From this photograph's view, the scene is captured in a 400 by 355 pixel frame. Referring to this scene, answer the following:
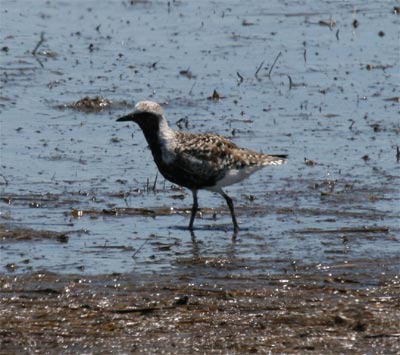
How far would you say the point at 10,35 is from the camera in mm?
19891

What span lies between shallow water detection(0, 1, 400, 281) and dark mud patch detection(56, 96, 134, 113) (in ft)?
0.37

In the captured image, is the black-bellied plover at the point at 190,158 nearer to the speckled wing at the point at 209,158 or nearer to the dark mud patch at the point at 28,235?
the speckled wing at the point at 209,158

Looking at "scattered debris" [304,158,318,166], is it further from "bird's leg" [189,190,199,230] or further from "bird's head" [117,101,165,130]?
"bird's head" [117,101,165,130]

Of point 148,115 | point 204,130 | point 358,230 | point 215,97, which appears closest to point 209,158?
point 148,115

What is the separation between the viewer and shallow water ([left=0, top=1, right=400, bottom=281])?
11633 millimetres

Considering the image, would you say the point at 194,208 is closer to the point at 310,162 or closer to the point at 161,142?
the point at 161,142

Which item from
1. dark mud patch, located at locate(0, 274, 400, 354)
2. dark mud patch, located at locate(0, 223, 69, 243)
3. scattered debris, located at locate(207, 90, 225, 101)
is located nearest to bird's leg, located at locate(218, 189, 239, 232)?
dark mud patch, located at locate(0, 223, 69, 243)

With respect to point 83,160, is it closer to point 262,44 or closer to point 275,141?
point 275,141

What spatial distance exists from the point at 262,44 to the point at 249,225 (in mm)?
7634

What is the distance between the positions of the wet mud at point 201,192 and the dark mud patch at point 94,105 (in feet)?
0.09

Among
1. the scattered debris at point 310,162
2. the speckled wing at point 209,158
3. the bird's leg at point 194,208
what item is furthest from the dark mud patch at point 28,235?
the scattered debris at point 310,162

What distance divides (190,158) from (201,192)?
120 centimetres

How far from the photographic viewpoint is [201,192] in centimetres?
1369

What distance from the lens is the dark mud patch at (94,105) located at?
1642 centimetres
